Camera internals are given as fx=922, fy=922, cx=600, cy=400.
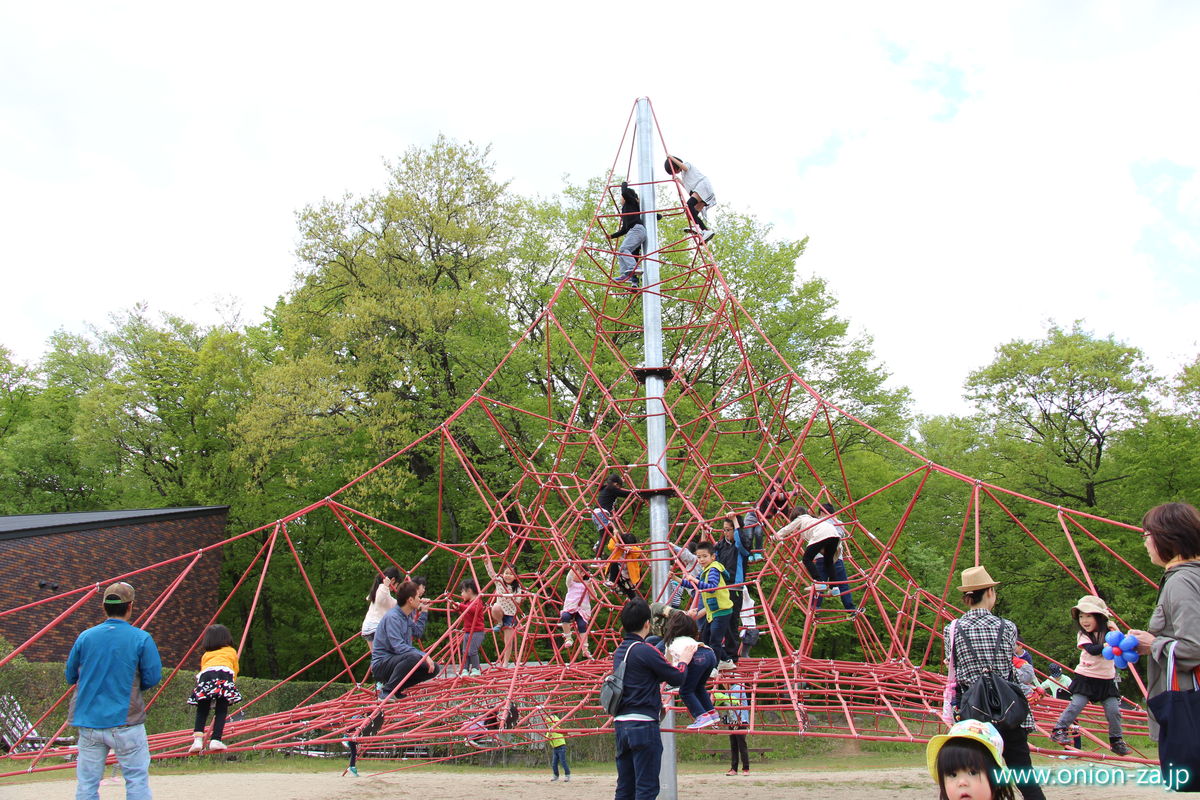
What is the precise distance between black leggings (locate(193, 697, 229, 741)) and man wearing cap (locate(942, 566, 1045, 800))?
17.4ft

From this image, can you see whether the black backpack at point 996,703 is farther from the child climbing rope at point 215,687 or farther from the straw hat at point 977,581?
the child climbing rope at point 215,687

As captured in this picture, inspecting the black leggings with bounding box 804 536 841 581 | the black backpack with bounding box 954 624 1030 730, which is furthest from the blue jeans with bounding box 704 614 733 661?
the black backpack with bounding box 954 624 1030 730

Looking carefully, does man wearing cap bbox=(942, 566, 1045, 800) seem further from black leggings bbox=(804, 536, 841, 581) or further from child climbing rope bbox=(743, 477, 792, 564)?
child climbing rope bbox=(743, 477, 792, 564)

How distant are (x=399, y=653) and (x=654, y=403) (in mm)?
3593

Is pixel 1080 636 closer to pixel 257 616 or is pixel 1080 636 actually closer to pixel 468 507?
pixel 468 507

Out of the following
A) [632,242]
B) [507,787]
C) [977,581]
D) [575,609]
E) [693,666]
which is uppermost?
[632,242]

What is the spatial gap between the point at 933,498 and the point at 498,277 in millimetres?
13118

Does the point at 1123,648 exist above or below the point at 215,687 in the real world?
above

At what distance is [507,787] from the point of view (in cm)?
1218

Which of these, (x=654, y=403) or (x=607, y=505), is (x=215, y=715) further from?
(x=654, y=403)

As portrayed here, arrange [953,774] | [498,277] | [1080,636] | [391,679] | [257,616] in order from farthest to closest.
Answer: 1. [257,616]
2. [498,277]
3. [391,679]
4. [1080,636]
5. [953,774]

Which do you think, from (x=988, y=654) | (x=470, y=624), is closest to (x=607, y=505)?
(x=470, y=624)

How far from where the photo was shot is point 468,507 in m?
23.1

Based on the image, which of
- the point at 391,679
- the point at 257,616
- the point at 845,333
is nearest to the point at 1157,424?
the point at 845,333
